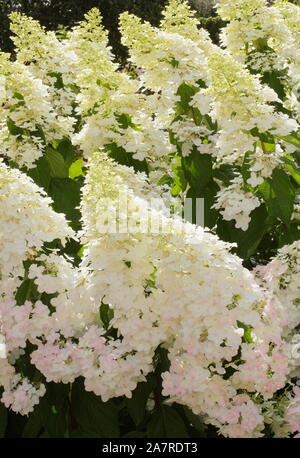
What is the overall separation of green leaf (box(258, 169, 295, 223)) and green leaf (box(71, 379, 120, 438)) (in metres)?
1.11

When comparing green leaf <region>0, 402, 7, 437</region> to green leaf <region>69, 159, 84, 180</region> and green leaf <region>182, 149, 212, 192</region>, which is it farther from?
green leaf <region>69, 159, 84, 180</region>

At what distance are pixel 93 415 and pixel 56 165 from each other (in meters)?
1.55

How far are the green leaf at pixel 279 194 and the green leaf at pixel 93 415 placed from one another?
3.64 feet

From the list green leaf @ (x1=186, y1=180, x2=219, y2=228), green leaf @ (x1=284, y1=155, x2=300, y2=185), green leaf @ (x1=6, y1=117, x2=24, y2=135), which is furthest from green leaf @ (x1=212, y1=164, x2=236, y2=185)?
green leaf @ (x1=6, y1=117, x2=24, y2=135)

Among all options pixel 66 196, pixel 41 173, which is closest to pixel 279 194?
pixel 66 196

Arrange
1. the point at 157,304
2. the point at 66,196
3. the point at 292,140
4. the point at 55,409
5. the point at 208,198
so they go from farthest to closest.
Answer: the point at 66,196
the point at 208,198
the point at 292,140
the point at 55,409
the point at 157,304

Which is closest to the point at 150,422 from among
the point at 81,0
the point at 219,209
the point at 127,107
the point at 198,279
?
the point at 198,279

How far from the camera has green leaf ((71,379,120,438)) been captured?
2.05 meters

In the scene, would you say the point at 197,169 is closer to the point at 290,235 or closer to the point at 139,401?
the point at 290,235

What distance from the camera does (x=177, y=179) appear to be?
316 cm

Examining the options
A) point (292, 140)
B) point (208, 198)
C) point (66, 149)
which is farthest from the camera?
point (66, 149)

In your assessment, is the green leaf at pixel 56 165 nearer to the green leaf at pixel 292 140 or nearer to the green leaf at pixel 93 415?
the green leaf at pixel 292 140

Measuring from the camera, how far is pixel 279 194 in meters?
2.68

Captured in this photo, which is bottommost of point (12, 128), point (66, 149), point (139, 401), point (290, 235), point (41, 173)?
point (139, 401)
